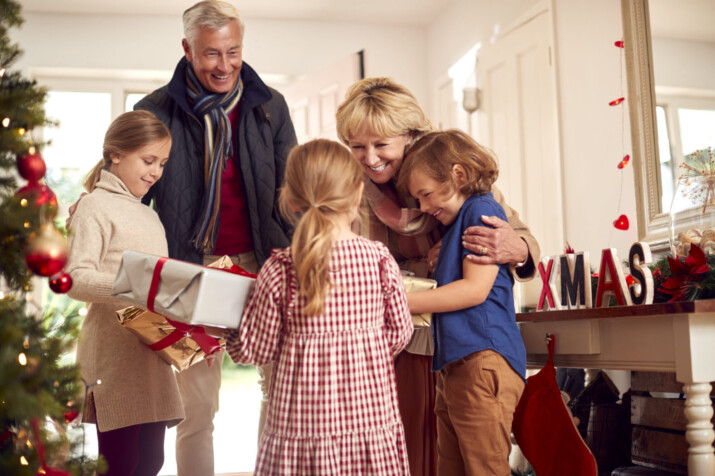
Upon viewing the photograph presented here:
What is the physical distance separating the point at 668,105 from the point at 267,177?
1.56 m

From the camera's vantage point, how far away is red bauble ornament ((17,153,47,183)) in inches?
41.8

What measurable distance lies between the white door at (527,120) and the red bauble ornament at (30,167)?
110 inches

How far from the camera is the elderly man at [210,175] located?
1.91 metres

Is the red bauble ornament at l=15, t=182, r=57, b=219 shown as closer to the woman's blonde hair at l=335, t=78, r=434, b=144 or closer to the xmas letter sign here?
the woman's blonde hair at l=335, t=78, r=434, b=144

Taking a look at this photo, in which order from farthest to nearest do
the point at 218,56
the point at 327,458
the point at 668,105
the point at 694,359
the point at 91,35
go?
1. the point at 91,35
2. the point at 668,105
3. the point at 218,56
4. the point at 694,359
5. the point at 327,458

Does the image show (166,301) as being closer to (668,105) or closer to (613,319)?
(613,319)

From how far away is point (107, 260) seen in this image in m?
1.66

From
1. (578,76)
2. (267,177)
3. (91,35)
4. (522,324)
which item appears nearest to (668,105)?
(578,76)

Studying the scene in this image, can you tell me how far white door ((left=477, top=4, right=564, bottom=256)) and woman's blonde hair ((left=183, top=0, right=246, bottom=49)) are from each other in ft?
6.69

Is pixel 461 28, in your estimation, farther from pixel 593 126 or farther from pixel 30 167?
pixel 30 167

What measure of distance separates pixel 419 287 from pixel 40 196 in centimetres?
75

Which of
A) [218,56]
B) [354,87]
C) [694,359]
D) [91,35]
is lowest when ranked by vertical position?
[694,359]

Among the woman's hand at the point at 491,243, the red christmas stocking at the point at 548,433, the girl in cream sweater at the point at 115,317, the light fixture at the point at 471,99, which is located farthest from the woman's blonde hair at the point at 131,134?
the light fixture at the point at 471,99

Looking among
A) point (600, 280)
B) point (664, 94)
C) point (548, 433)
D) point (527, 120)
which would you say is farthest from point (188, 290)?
point (527, 120)
